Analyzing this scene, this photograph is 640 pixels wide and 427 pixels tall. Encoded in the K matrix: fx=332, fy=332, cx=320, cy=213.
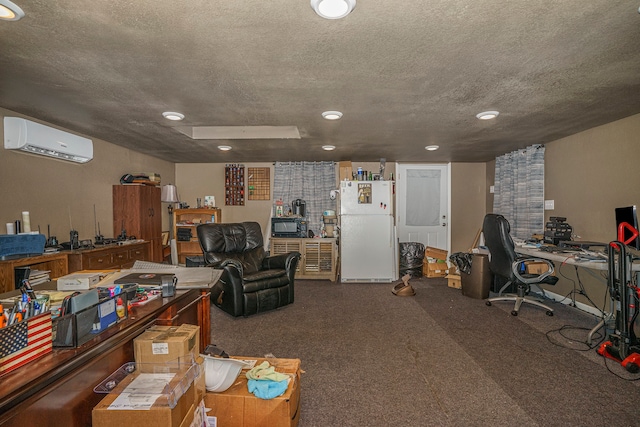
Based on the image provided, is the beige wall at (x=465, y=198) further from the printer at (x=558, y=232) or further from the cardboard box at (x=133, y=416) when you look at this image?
the cardboard box at (x=133, y=416)

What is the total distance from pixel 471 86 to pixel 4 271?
3.93 m

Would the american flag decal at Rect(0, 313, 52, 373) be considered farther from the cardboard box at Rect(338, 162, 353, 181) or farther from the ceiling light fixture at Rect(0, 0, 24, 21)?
the cardboard box at Rect(338, 162, 353, 181)

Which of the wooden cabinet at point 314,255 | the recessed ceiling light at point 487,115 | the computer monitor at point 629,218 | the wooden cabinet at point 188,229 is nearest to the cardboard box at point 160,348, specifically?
the recessed ceiling light at point 487,115

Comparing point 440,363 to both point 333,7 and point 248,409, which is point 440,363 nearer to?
point 248,409

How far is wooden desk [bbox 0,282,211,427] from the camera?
890 mm

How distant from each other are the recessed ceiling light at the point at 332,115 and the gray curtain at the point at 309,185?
2.83 metres

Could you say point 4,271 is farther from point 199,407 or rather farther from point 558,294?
point 558,294

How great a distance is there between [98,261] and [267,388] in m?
3.05

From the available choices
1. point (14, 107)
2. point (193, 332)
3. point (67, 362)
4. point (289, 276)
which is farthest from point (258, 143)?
point (67, 362)

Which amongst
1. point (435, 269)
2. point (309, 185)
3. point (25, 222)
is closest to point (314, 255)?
point (309, 185)

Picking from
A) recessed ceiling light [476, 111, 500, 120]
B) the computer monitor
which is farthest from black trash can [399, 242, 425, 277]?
the computer monitor

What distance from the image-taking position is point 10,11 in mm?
1534

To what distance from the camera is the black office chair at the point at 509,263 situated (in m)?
3.46

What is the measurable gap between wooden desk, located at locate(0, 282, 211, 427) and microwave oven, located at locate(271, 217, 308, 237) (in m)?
3.83
